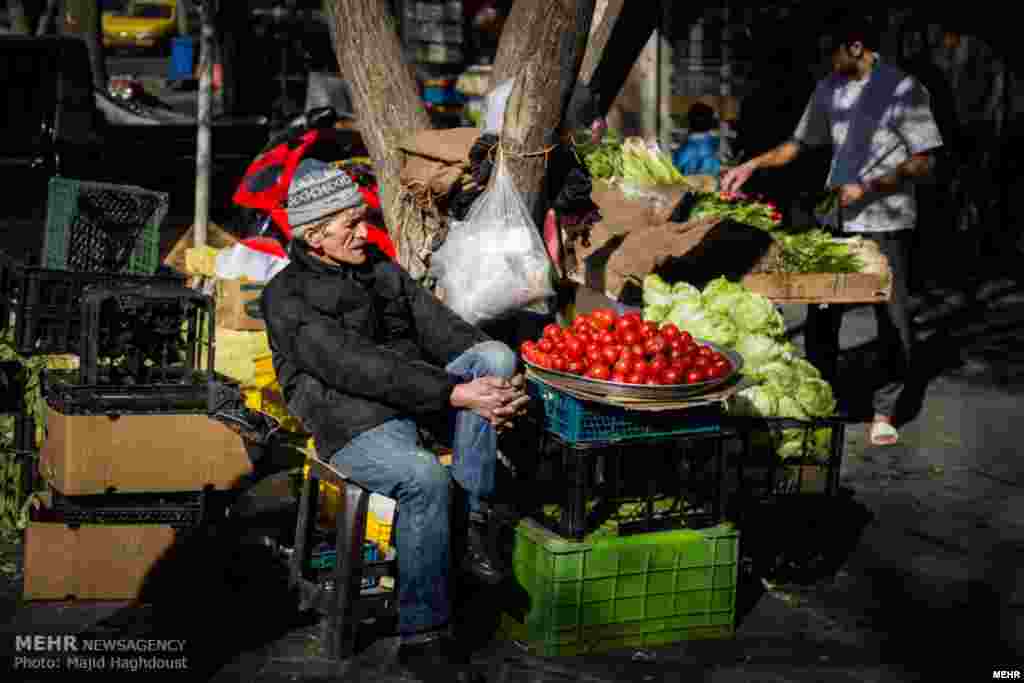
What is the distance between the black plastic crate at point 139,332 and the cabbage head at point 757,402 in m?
Answer: 2.34

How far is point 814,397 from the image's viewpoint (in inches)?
273

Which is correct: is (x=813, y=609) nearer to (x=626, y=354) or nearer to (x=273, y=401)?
(x=626, y=354)

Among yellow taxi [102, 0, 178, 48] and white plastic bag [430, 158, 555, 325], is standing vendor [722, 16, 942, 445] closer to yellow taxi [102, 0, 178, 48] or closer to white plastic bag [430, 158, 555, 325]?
white plastic bag [430, 158, 555, 325]

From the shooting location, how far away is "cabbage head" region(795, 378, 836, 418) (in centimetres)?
688

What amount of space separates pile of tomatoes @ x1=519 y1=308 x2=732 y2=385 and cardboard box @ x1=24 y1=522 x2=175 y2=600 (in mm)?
1656

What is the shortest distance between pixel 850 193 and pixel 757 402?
6.29 ft

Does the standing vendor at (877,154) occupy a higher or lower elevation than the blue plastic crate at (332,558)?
higher

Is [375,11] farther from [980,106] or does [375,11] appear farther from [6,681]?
[980,106]

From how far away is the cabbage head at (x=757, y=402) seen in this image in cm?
659

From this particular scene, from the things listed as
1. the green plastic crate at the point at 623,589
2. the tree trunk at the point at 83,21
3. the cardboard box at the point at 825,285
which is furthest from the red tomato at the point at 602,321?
the tree trunk at the point at 83,21

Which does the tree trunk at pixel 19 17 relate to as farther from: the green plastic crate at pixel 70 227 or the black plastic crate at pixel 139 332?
the black plastic crate at pixel 139 332

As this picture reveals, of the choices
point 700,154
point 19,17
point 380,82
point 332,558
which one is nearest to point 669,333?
point 332,558

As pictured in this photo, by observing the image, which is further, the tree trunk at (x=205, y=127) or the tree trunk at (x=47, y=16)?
the tree trunk at (x=47, y=16)

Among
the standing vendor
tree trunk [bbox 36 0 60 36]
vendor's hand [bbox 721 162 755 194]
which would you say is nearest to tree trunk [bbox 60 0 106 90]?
tree trunk [bbox 36 0 60 36]
